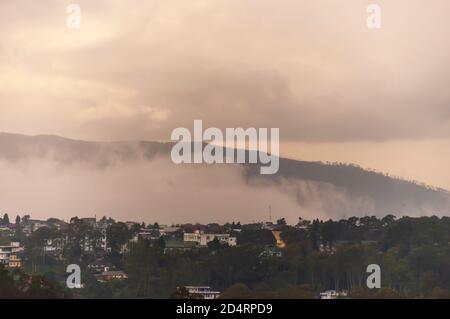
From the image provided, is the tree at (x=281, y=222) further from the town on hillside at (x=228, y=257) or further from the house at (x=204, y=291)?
the house at (x=204, y=291)

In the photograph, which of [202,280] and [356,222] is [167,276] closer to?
[202,280]

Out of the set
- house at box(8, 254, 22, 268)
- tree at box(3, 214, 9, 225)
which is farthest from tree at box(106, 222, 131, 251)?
tree at box(3, 214, 9, 225)

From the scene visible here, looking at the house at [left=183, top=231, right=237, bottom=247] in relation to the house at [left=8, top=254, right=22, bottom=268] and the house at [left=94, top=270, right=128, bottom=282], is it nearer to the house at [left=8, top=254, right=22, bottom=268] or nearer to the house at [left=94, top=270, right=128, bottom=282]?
the house at [left=94, top=270, right=128, bottom=282]

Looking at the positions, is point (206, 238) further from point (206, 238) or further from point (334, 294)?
point (334, 294)

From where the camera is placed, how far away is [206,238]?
5534 cm

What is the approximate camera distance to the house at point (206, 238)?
54.1m

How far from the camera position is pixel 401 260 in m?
47.7

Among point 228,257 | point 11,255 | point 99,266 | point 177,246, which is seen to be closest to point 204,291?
point 228,257

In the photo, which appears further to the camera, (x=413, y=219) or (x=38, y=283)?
(x=413, y=219)

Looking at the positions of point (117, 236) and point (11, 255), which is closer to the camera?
point (11, 255)

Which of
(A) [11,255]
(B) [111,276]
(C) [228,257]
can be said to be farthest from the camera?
(A) [11,255]

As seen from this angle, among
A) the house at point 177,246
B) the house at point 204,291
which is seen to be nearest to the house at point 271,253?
the house at point 177,246
